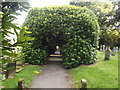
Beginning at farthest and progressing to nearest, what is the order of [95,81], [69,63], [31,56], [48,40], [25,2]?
[48,40], [31,56], [69,63], [95,81], [25,2]

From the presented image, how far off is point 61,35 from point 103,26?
14.4 feet

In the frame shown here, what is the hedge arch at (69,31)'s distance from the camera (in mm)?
3969

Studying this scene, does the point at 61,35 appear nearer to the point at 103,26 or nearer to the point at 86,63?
the point at 86,63

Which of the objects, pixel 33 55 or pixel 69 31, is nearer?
pixel 69 31

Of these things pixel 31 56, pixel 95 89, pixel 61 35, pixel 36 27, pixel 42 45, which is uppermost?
pixel 36 27

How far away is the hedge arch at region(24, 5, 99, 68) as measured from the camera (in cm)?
397

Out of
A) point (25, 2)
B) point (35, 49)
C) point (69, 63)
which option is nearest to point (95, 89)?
point (69, 63)

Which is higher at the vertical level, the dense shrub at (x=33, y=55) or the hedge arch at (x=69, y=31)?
the hedge arch at (x=69, y=31)

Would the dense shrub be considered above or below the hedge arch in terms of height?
below

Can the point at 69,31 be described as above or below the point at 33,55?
above

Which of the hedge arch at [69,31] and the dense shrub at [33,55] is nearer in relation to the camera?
the hedge arch at [69,31]

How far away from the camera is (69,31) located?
402 cm

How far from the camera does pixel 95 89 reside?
2242 millimetres

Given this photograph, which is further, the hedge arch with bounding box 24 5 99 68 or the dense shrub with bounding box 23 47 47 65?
the dense shrub with bounding box 23 47 47 65
